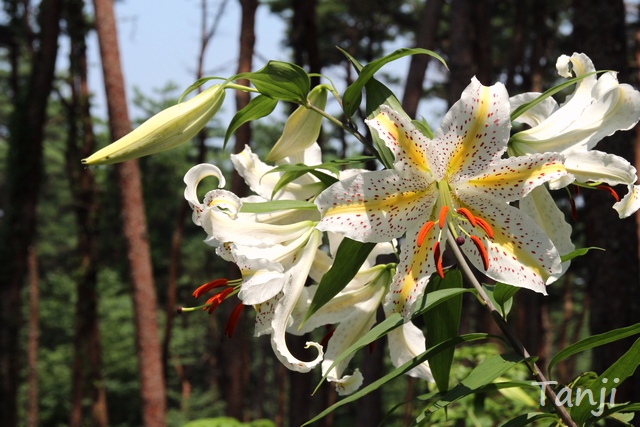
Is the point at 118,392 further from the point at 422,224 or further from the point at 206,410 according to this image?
the point at 422,224

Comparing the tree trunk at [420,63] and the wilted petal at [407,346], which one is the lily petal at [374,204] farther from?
the tree trunk at [420,63]

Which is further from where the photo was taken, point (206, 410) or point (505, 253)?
point (206, 410)

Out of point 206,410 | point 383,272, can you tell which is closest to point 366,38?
point 206,410

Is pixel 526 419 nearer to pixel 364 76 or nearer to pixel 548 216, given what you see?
pixel 548 216

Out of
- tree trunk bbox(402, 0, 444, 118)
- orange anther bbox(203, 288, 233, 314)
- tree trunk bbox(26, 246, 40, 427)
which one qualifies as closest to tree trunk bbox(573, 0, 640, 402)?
tree trunk bbox(402, 0, 444, 118)

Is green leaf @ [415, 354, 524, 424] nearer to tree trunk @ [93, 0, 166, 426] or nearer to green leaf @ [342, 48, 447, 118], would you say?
green leaf @ [342, 48, 447, 118]

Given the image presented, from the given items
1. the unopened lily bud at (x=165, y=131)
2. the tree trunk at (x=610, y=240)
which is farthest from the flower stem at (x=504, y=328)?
the tree trunk at (x=610, y=240)
